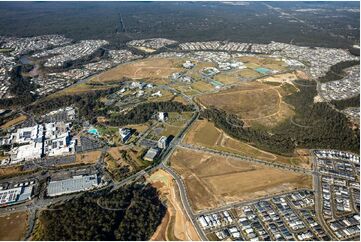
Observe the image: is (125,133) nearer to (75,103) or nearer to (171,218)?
(171,218)

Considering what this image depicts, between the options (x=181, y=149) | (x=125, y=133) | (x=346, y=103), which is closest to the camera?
(x=181, y=149)

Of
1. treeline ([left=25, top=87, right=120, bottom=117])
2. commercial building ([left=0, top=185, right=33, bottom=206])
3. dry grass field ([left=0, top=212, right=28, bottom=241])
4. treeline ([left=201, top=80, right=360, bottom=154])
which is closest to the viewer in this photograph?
dry grass field ([left=0, top=212, right=28, bottom=241])

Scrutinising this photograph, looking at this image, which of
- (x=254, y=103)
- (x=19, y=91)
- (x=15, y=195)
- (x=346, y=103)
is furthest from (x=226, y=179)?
(x=19, y=91)

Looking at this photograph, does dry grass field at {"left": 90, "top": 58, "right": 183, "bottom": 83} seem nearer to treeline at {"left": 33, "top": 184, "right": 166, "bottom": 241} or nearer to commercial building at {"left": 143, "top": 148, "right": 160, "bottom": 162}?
commercial building at {"left": 143, "top": 148, "right": 160, "bottom": 162}

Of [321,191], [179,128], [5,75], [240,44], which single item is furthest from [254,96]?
[5,75]

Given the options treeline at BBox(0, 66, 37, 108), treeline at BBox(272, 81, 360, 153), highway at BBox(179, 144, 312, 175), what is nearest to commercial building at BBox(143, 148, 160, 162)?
highway at BBox(179, 144, 312, 175)

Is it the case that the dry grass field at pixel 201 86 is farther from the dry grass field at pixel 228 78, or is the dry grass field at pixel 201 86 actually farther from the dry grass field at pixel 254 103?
the dry grass field at pixel 228 78

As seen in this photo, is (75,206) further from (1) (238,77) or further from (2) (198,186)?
(1) (238,77)
